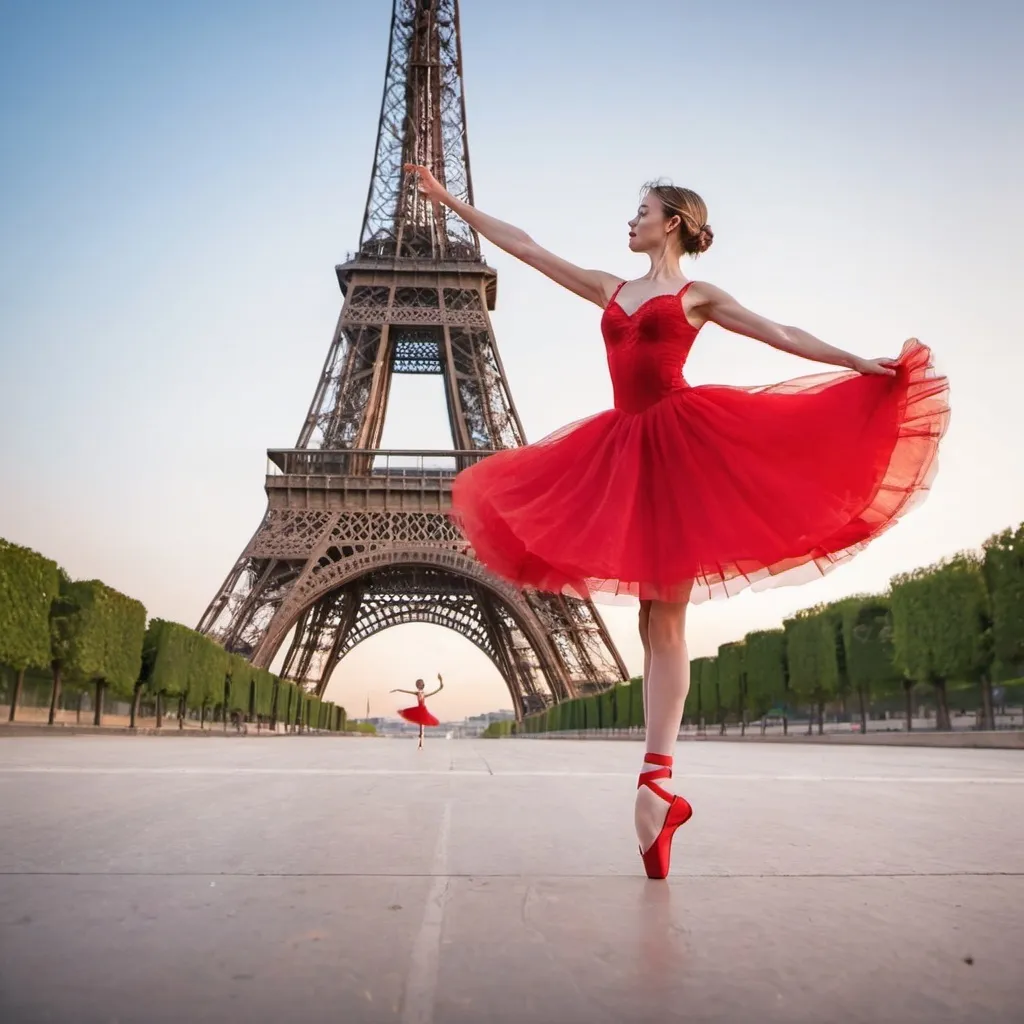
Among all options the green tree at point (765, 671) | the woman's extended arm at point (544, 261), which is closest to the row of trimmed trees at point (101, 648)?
the green tree at point (765, 671)

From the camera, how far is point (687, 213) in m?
3.14

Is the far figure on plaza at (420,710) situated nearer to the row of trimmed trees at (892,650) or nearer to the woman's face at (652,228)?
the row of trimmed trees at (892,650)

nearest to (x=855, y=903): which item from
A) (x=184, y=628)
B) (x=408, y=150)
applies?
(x=184, y=628)

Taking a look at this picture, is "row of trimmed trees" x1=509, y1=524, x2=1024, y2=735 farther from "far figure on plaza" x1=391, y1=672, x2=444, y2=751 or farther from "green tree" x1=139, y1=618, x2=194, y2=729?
"green tree" x1=139, y1=618, x2=194, y2=729

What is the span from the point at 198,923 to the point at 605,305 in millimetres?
2167

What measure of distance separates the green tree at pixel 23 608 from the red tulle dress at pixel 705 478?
16576 mm

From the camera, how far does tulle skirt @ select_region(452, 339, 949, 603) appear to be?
9.46 feet

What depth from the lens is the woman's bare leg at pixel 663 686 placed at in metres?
2.45

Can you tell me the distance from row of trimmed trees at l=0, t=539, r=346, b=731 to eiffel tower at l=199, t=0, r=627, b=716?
10.4 feet

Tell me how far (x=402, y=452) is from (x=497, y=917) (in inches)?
1338

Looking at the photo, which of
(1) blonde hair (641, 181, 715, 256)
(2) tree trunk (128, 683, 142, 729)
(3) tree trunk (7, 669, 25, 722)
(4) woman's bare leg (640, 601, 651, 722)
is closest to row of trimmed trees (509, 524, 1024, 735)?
(2) tree trunk (128, 683, 142, 729)

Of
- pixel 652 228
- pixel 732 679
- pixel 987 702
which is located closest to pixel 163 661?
pixel 732 679

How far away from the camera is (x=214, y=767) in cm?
656

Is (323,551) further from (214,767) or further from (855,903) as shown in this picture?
(855,903)
